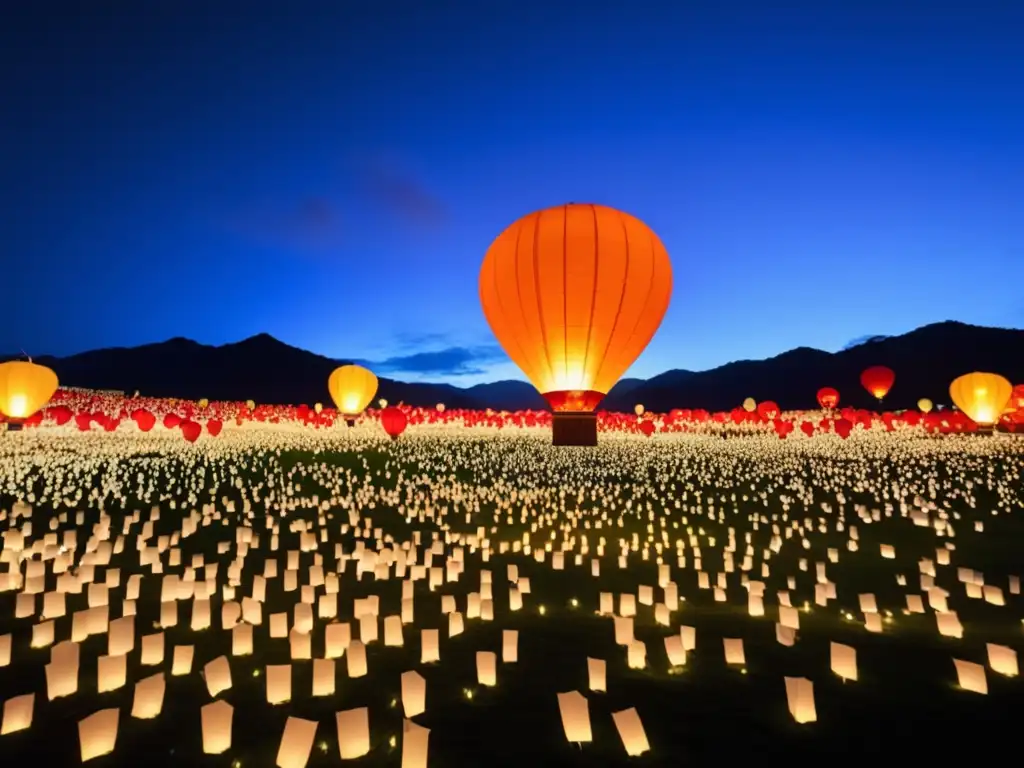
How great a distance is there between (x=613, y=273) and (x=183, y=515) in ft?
63.6

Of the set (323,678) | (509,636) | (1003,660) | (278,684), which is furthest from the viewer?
(509,636)

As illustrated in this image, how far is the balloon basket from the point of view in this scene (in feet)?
105

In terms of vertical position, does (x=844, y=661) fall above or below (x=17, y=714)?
below

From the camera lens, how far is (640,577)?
935 cm

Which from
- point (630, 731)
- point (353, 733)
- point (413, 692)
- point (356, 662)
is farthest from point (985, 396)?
point (353, 733)

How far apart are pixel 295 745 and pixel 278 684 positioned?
1.06 meters

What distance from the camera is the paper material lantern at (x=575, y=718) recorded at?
15.0ft

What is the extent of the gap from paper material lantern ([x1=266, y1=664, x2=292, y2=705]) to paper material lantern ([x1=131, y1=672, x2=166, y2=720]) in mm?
789

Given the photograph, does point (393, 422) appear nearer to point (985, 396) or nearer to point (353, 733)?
point (353, 733)

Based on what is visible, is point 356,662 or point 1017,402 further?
point 1017,402

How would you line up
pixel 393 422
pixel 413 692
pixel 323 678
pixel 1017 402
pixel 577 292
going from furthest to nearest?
pixel 1017 402, pixel 393 422, pixel 577 292, pixel 323 678, pixel 413 692

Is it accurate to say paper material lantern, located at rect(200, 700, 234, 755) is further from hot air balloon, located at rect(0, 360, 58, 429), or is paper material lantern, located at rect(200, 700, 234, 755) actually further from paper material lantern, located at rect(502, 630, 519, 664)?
hot air balloon, located at rect(0, 360, 58, 429)

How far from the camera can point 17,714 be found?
A: 182 inches

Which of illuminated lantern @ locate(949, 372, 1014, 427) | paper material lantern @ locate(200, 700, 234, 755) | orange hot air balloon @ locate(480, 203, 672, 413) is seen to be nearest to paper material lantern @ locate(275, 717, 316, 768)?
paper material lantern @ locate(200, 700, 234, 755)
